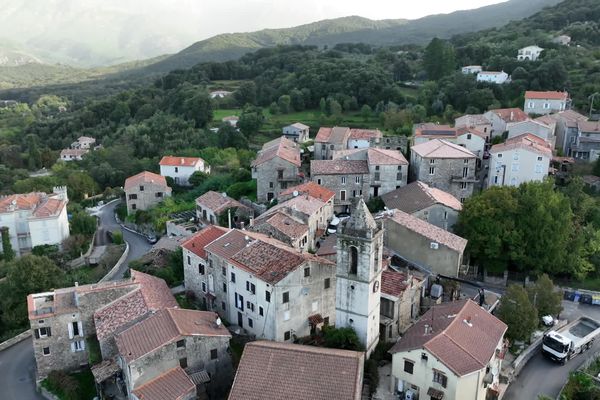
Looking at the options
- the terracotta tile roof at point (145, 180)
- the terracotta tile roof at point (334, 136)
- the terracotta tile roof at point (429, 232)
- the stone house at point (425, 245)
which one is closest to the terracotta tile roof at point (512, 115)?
the terracotta tile roof at point (334, 136)

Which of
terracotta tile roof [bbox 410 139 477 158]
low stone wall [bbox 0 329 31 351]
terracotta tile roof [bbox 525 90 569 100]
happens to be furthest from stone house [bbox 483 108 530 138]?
low stone wall [bbox 0 329 31 351]

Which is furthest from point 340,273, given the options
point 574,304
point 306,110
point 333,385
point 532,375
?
point 306,110

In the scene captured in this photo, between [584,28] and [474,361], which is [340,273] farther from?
[584,28]

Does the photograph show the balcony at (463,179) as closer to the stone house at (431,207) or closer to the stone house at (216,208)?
the stone house at (431,207)

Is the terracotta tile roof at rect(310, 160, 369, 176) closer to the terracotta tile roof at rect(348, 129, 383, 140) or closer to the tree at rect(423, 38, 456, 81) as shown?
the terracotta tile roof at rect(348, 129, 383, 140)

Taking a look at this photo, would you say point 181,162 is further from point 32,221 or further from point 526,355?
point 526,355

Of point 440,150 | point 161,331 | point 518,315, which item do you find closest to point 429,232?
point 518,315
